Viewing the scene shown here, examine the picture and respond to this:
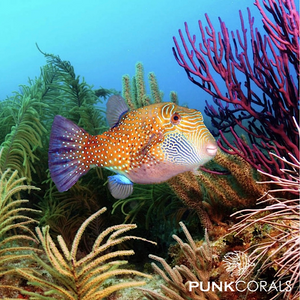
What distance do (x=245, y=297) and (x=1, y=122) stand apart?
16.6 feet

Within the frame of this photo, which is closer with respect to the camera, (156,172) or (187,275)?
(156,172)

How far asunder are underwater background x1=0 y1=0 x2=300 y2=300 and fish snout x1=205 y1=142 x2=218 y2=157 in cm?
66

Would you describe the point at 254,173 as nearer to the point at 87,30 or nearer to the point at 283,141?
the point at 283,141

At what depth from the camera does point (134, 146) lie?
6.25 ft

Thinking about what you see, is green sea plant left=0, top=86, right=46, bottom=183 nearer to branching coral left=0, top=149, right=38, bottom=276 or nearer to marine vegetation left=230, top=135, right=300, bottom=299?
branching coral left=0, top=149, right=38, bottom=276

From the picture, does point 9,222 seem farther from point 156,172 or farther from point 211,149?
point 211,149

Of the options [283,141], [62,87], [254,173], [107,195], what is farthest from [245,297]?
[62,87]

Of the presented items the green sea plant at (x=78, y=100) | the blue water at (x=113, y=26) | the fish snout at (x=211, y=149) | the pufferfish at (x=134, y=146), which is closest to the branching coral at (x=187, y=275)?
the pufferfish at (x=134, y=146)

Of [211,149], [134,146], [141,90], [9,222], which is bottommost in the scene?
[9,222]

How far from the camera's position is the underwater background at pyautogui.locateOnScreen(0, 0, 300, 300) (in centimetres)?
214

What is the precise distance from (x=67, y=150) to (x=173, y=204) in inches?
98.1

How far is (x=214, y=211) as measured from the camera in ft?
10.7

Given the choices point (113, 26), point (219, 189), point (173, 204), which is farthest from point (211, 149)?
point (113, 26)

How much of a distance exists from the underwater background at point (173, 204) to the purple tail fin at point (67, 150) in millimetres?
388
